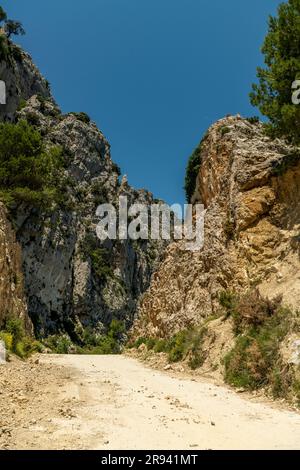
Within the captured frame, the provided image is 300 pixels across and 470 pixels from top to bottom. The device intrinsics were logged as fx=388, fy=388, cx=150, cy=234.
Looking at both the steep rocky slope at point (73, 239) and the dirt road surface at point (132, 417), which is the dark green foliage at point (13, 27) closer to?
the steep rocky slope at point (73, 239)

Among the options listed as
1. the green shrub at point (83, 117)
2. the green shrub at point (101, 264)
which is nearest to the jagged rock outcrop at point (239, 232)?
the green shrub at point (101, 264)

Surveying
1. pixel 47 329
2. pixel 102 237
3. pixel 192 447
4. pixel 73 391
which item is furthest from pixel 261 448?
pixel 102 237

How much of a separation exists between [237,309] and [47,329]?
37.2 metres

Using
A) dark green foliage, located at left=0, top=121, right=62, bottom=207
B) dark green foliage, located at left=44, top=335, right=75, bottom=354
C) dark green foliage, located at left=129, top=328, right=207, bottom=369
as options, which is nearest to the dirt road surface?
dark green foliage, located at left=129, top=328, right=207, bottom=369

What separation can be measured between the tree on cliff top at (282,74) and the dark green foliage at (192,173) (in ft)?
50.5

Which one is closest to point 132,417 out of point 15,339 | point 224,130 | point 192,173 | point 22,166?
point 15,339

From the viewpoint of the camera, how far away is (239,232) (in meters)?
19.8

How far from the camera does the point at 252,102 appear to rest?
18.2 m

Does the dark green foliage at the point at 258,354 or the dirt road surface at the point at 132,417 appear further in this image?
the dark green foliage at the point at 258,354

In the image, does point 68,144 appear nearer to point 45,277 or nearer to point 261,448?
point 45,277

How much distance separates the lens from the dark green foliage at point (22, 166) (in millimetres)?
31984

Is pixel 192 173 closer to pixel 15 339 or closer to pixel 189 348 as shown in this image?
pixel 189 348

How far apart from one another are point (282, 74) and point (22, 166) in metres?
22.8

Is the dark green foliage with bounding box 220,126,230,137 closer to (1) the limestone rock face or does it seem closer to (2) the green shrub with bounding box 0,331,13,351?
(2) the green shrub with bounding box 0,331,13,351
